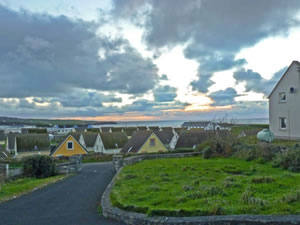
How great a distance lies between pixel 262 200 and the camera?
716 cm

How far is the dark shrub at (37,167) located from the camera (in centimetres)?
1909

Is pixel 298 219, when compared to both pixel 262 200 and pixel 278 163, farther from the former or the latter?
pixel 278 163

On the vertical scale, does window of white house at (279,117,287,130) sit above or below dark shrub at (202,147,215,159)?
above

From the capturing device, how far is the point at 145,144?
40.4m

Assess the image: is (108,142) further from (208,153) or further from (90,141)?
(208,153)

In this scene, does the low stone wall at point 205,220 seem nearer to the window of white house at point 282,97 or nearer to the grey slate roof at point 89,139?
the window of white house at point 282,97

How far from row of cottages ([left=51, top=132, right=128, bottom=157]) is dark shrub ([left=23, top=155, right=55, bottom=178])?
2302 centimetres

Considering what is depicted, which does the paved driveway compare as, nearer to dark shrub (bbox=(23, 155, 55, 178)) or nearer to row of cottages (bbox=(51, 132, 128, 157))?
dark shrub (bbox=(23, 155, 55, 178))

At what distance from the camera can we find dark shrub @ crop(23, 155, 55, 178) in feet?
62.6

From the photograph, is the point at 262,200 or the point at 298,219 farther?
the point at 262,200

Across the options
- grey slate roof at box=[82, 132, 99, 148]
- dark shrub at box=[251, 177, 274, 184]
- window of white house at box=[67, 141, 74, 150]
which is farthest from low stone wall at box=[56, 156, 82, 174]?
grey slate roof at box=[82, 132, 99, 148]

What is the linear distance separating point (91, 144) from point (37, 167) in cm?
3899

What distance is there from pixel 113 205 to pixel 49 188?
670cm

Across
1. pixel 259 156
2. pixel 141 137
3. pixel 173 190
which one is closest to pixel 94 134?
pixel 141 137
